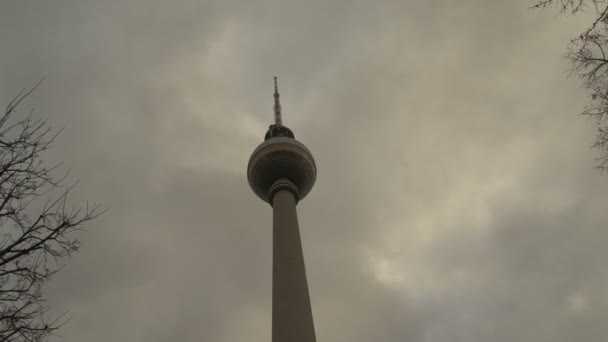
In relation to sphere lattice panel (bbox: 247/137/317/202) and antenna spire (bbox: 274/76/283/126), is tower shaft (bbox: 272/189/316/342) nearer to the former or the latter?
sphere lattice panel (bbox: 247/137/317/202)

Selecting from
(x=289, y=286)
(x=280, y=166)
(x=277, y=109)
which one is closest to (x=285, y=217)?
(x=280, y=166)

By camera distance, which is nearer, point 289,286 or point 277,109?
point 289,286

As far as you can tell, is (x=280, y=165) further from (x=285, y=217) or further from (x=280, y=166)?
(x=285, y=217)

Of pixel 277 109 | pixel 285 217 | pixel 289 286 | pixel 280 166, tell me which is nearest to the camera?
pixel 289 286

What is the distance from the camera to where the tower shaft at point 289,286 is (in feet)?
132

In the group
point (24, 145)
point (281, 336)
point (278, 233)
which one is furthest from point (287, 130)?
point (24, 145)

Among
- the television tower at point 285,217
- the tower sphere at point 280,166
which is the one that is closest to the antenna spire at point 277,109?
the television tower at point 285,217

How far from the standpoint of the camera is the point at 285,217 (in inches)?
2014

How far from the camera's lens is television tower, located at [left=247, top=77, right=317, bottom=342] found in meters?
41.1

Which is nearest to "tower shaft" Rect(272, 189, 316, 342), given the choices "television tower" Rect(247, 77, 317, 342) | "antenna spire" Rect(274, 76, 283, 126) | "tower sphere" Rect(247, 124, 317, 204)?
"television tower" Rect(247, 77, 317, 342)

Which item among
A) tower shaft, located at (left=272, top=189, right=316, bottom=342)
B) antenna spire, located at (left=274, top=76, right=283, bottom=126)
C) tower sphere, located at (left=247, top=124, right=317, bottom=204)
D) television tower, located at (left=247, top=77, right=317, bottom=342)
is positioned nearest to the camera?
tower shaft, located at (left=272, top=189, right=316, bottom=342)

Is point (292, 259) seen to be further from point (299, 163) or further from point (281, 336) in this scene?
point (299, 163)

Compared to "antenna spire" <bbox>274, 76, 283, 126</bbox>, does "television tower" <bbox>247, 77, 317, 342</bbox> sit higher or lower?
lower

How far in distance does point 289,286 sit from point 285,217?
31.6ft
